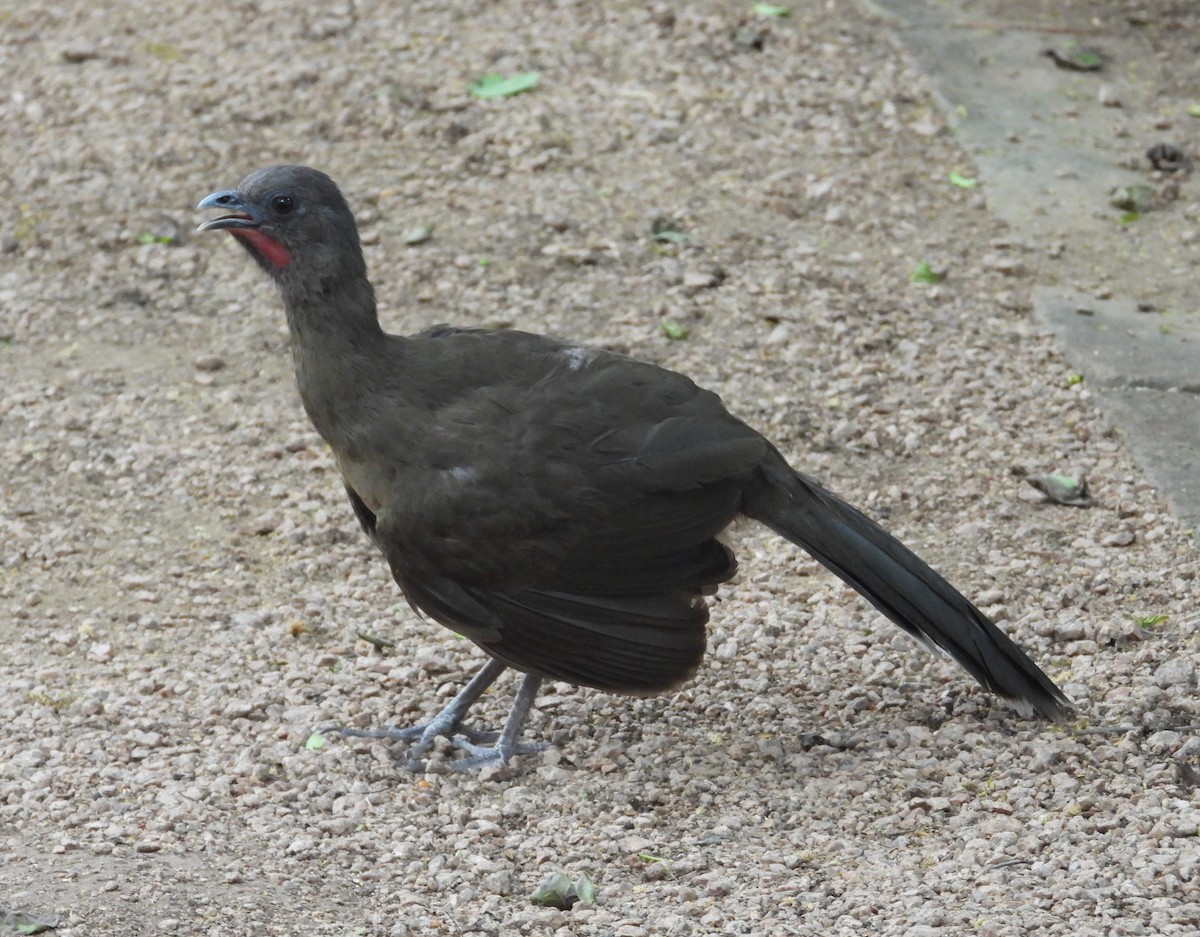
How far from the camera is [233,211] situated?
492 cm

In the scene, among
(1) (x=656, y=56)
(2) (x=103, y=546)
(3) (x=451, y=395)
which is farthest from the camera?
(1) (x=656, y=56)

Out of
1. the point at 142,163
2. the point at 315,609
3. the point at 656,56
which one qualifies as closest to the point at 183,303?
the point at 142,163

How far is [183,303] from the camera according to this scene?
7.36 metres

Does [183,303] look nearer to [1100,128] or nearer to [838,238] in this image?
[838,238]

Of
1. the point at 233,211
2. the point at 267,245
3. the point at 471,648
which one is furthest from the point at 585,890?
the point at 233,211

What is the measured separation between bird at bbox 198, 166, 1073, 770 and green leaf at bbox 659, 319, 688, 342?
188 centimetres

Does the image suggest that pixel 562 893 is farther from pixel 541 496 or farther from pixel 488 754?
pixel 541 496

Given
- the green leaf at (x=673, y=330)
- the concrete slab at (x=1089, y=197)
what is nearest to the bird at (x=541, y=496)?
the concrete slab at (x=1089, y=197)

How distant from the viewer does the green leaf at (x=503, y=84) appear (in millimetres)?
8414

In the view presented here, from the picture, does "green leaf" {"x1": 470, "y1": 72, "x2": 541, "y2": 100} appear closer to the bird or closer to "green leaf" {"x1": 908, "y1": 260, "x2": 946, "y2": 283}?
"green leaf" {"x1": 908, "y1": 260, "x2": 946, "y2": 283}

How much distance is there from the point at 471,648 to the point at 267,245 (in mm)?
1503

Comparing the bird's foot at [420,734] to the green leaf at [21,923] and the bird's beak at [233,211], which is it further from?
the bird's beak at [233,211]

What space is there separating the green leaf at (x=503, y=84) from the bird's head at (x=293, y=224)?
3659 millimetres

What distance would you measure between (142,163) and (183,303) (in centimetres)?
115
